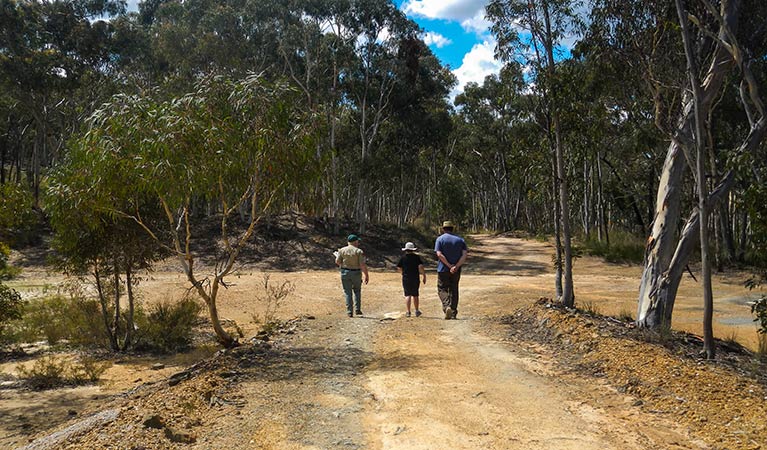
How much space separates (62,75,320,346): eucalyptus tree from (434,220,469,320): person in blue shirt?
11.1 feet

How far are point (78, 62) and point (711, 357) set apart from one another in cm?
3201

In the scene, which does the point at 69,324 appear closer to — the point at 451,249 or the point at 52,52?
the point at 451,249

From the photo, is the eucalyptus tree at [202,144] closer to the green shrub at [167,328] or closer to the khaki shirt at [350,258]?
the khaki shirt at [350,258]

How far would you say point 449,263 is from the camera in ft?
40.0

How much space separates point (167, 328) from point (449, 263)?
276 inches

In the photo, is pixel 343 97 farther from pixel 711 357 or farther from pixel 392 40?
pixel 711 357

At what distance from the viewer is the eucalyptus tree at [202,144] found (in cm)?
905

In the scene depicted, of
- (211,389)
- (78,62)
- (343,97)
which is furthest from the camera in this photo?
(343,97)

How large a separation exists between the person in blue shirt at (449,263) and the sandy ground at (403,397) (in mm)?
460

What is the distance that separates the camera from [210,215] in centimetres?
3869

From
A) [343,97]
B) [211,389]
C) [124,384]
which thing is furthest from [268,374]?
[343,97]

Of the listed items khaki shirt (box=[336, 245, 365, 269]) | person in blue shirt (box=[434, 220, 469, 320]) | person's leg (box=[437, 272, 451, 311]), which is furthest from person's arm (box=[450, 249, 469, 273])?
khaki shirt (box=[336, 245, 365, 269])

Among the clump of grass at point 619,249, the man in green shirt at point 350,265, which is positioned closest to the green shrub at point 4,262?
the man in green shirt at point 350,265

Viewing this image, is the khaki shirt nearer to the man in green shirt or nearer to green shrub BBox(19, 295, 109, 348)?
the man in green shirt
